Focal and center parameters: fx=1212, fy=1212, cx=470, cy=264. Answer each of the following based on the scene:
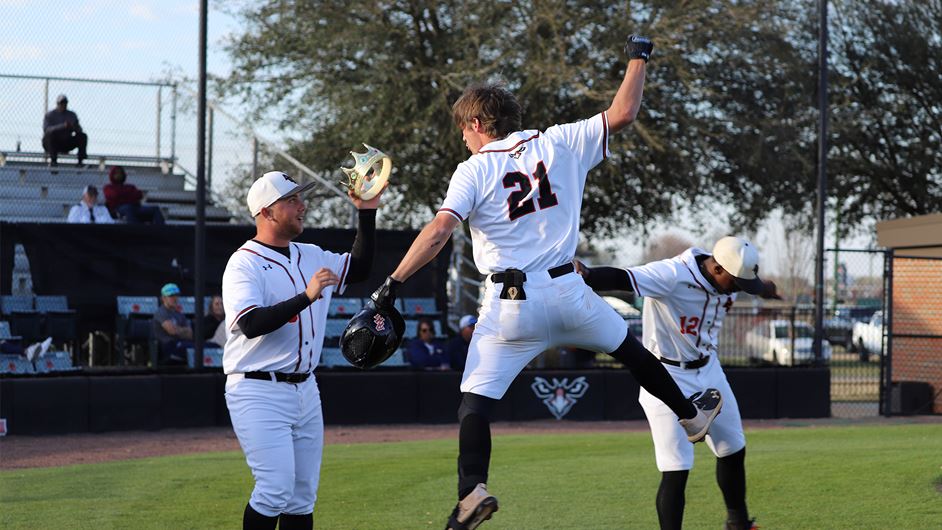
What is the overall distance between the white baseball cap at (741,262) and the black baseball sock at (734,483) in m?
0.98

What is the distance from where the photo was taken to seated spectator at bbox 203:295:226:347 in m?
16.1

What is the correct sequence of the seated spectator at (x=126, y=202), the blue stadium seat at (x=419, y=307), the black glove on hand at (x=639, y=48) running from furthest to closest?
the blue stadium seat at (x=419, y=307)
the seated spectator at (x=126, y=202)
the black glove on hand at (x=639, y=48)

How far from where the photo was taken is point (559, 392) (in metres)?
16.9

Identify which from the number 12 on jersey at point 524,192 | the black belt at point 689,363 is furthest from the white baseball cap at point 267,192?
the black belt at point 689,363

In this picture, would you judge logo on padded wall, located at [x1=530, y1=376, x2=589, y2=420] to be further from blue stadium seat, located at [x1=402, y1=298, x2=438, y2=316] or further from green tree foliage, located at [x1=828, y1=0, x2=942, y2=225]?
green tree foliage, located at [x1=828, y1=0, x2=942, y2=225]

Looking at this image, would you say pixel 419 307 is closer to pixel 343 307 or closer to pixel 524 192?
pixel 343 307

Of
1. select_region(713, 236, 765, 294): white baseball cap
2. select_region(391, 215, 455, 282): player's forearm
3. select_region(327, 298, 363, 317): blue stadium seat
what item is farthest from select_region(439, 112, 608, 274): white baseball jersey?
select_region(327, 298, 363, 317): blue stadium seat

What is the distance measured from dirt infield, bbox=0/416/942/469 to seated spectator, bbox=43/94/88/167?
5.36 metres

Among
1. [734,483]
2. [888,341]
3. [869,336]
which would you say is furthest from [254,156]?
[869,336]

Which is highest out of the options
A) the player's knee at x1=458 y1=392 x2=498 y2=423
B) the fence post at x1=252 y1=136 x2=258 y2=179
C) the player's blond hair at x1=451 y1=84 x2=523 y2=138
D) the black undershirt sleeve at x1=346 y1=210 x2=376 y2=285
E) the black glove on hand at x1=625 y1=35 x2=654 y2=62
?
the fence post at x1=252 y1=136 x2=258 y2=179

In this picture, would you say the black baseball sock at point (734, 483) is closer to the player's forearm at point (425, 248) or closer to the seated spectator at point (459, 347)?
the player's forearm at point (425, 248)

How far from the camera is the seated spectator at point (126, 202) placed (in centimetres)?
1759

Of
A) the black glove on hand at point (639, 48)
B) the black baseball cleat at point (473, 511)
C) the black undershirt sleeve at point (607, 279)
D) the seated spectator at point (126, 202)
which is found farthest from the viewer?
the seated spectator at point (126, 202)

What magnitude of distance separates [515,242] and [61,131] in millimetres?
13967
